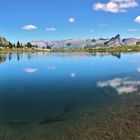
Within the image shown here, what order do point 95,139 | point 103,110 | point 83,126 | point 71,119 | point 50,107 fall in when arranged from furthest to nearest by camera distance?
point 50,107 → point 103,110 → point 71,119 → point 83,126 → point 95,139

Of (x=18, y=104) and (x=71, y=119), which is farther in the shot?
(x=18, y=104)

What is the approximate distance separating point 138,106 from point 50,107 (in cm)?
883

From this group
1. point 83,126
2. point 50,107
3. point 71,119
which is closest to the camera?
point 83,126

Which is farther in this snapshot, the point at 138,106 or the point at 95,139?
the point at 138,106

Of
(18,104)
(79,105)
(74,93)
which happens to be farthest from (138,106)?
(18,104)

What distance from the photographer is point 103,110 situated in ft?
79.4

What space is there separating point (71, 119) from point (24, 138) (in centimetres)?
534

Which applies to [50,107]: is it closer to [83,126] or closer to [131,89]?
[83,126]

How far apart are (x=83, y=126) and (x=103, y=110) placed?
488 centimetres

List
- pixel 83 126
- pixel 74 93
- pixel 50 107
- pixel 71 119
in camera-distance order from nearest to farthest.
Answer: pixel 83 126, pixel 71 119, pixel 50 107, pixel 74 93

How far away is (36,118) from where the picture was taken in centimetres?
2233

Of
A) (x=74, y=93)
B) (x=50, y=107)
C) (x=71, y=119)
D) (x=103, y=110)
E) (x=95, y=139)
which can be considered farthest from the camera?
(x=74, y=93)

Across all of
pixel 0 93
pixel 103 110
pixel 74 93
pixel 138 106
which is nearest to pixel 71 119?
pixel 103 110

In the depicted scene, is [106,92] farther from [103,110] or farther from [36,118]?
[36,118]
